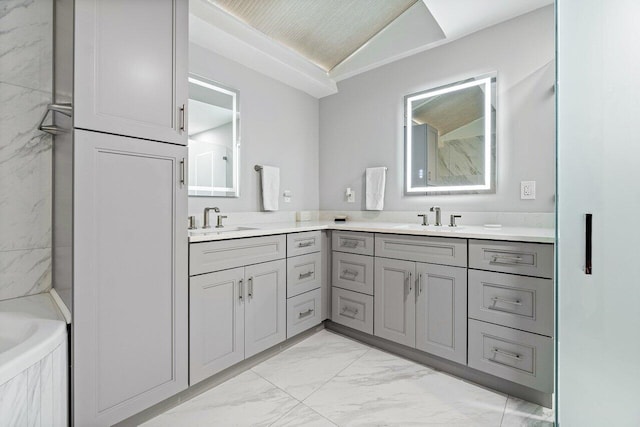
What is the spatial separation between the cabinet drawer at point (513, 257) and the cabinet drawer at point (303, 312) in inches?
46.3

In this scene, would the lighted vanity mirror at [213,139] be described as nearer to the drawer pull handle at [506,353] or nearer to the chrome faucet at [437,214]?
the chrome faucet at [437,214]

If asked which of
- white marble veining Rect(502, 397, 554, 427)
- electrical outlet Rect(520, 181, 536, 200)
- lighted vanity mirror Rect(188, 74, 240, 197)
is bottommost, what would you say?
white marble veining Rect(502, 397, 554, 427)

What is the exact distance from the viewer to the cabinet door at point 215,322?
5.02ft

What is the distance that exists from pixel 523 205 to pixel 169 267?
2.29 m

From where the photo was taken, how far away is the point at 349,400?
156 cm

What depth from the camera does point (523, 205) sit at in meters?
2.03

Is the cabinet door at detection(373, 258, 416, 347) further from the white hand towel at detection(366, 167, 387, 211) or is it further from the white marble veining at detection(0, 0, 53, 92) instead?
the white marble veining at detection(0, 0, 53, 92)

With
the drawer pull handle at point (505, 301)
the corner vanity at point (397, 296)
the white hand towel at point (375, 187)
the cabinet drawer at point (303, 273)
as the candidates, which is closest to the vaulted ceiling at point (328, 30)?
the white hand towel at point (375, 187)

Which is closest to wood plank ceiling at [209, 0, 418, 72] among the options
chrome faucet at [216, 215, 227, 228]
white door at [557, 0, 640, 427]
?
chrome faucet at [216, 215, 227, 228]

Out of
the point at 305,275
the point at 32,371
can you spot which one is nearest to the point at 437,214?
the point at 305,275

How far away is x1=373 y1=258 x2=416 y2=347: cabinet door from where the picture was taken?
1.94 meters

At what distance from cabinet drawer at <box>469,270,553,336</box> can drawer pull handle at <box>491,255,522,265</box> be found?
68mm

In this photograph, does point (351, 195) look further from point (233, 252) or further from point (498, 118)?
point (233, 252)

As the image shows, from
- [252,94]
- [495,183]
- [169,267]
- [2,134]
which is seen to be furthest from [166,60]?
[495,183]
